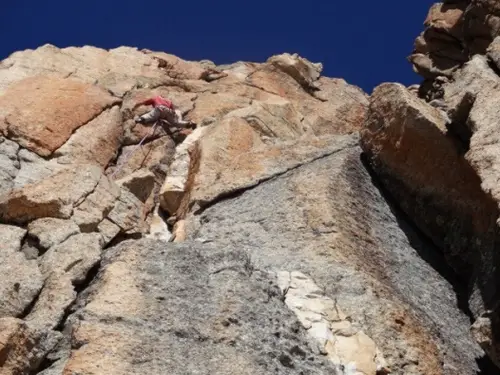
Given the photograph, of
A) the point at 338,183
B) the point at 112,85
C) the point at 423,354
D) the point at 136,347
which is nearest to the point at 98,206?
the point at 338,183

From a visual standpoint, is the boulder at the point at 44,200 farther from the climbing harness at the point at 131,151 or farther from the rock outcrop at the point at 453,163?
the rock outcrop at the point at 453,163

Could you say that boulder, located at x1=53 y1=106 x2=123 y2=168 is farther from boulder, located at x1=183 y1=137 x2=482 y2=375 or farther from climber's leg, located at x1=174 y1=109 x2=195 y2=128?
boulder, located at x1=183 y1=137 x2=482 y2=375

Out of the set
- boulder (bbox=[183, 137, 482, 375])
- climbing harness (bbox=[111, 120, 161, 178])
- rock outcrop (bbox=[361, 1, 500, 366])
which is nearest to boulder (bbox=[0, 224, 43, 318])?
boulder (bbox=[183, 137, 482, 375])

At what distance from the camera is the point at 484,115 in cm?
1455

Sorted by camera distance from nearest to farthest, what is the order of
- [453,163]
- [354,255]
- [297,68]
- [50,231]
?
[354,255]
[50,231]
[453,163]
[297,68]

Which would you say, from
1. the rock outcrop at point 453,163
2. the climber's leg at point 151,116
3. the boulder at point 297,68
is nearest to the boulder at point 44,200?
the rock outcrop at point 453,163

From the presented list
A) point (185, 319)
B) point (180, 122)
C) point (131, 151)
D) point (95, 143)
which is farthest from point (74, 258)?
point (180, 122)

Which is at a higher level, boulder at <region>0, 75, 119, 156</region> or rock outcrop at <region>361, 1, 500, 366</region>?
boulder at <region>0, 75, 119, 156</region>

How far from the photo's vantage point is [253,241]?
1491 centimetres

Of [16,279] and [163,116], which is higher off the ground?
[163,116]

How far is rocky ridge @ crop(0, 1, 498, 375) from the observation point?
37.6 ft

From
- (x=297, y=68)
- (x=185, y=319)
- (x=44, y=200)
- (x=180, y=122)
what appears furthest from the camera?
(x=297, y=68)

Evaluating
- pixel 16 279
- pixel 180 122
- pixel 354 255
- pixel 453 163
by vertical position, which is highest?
pixel 180 122

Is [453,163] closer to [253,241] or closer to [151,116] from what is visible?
[253,241]
